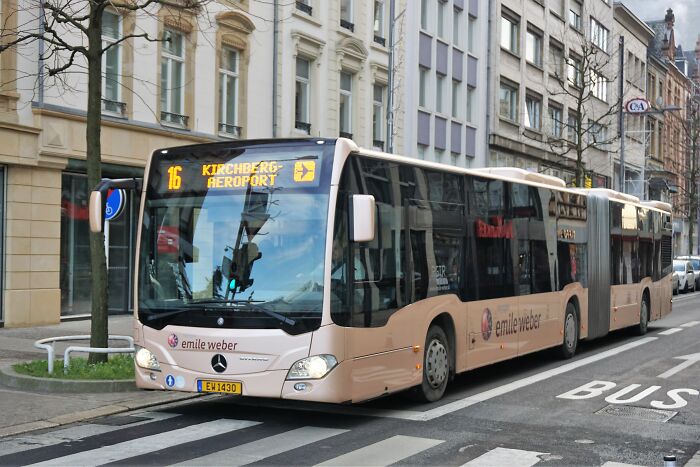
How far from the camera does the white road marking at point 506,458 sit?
7.89m

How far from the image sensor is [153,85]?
22906mm

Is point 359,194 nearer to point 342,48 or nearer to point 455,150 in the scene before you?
point 342,48

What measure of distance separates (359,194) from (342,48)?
2191 centimetres

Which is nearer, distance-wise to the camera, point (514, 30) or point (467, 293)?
point (467, 293)

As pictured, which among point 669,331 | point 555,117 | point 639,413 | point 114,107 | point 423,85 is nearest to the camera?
point 639,413

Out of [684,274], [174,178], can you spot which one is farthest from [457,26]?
[174,178]

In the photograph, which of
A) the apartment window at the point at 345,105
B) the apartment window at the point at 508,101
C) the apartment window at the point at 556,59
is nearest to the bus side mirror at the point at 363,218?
the apartment window at the point at 345,105

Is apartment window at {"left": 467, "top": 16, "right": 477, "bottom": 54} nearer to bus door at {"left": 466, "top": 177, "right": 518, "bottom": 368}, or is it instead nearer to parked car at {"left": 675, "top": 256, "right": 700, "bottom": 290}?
parked car at {"left": 675, "top": 256, "right": 700, "bottom": 290}

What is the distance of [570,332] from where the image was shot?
642 inches

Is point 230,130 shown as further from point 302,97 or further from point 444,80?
point 444,80

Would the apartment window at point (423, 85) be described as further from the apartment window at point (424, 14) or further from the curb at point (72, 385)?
the curb at point (72, 385)

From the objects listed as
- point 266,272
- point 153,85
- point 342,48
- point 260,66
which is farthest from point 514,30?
point 266,272

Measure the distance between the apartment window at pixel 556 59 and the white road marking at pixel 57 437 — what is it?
43.8 m

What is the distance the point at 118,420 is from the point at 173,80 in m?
15.3
